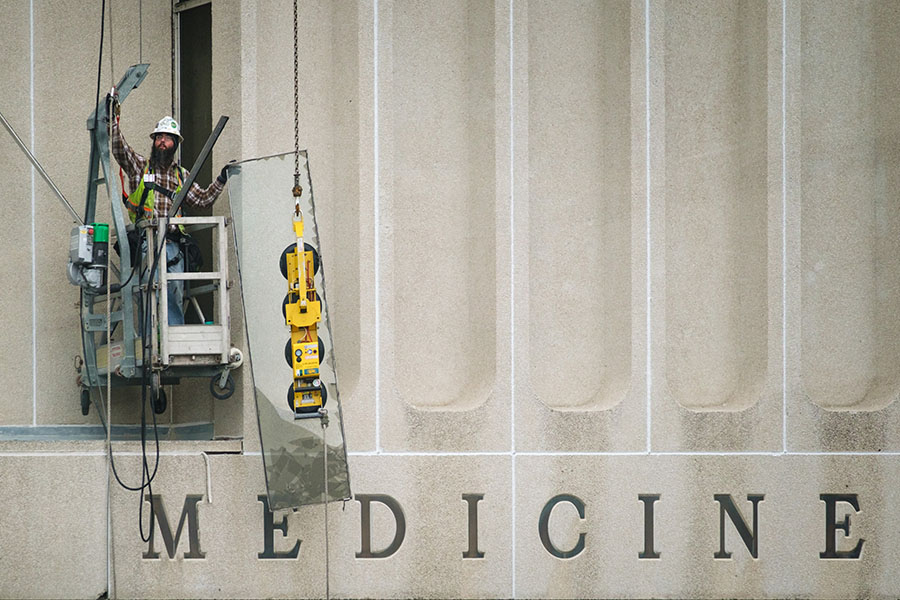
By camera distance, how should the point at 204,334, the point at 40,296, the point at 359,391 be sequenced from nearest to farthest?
1. the point at 204,334
2. the point at 359,391
3. the point at 40,296

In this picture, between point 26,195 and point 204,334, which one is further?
point 26,195

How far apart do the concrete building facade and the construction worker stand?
25.2 inches

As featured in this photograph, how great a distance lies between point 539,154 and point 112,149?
403 cm

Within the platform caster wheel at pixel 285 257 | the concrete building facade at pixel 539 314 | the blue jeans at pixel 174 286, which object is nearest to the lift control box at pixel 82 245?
the blue jeans at pixel 174 286

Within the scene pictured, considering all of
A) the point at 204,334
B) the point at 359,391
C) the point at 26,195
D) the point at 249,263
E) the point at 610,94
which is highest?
the point at 610,94

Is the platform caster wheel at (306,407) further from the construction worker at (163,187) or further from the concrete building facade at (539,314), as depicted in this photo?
the construction worker at (163,187)

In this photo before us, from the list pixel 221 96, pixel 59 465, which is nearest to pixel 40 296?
pixel 59 465

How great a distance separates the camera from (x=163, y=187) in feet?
30.6

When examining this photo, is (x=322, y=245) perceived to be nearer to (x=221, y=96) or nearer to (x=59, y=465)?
(x=221, y=96)

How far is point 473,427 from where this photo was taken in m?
9.62

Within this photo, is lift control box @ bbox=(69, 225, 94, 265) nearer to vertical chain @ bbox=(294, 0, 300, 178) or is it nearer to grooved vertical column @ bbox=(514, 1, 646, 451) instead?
vertical chain @ bbox=(294, 0, 300, 178)

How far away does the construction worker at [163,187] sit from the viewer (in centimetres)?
924

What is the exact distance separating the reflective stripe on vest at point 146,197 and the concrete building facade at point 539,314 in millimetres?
891

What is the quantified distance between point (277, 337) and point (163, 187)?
172cm
